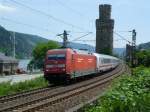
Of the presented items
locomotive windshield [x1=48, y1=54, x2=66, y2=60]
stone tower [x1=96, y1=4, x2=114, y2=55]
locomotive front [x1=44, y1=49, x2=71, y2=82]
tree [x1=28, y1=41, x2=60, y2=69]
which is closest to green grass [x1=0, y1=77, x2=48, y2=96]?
locomotive front [x1=44, y1=49, x2=71, y2=82]

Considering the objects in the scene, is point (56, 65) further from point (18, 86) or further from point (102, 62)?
point (102, 62)

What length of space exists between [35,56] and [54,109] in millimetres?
107956

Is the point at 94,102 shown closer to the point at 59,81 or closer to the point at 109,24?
the point at 59,81

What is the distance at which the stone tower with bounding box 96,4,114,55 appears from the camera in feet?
481

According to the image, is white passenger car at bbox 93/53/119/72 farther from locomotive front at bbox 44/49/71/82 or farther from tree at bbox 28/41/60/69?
tree at bbox 28/41/60/69

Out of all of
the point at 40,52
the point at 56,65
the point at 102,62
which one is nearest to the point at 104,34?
the point at 40,52

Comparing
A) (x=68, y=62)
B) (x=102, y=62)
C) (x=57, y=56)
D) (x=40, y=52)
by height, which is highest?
(x=40, y=52)

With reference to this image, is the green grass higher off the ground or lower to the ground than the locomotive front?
lower

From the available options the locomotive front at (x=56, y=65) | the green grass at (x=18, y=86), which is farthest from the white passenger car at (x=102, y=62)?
the locomotive front at (x=56, y=65)

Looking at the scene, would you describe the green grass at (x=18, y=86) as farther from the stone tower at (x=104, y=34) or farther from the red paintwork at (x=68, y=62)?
the stone tower at (x=104, y=34)

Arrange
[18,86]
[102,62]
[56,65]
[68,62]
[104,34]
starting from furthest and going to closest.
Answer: [104,34] < [102,62] < [56,65] < [68,62] < [18,86]

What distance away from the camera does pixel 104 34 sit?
149000 millimetres

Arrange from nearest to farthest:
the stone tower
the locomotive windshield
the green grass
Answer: the green grass < the locomotive windshield < the stone tower

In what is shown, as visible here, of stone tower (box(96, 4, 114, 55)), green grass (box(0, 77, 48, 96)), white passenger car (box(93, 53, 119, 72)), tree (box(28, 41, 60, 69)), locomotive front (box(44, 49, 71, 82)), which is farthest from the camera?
stone tower (box(96, 4, 114, 55))
